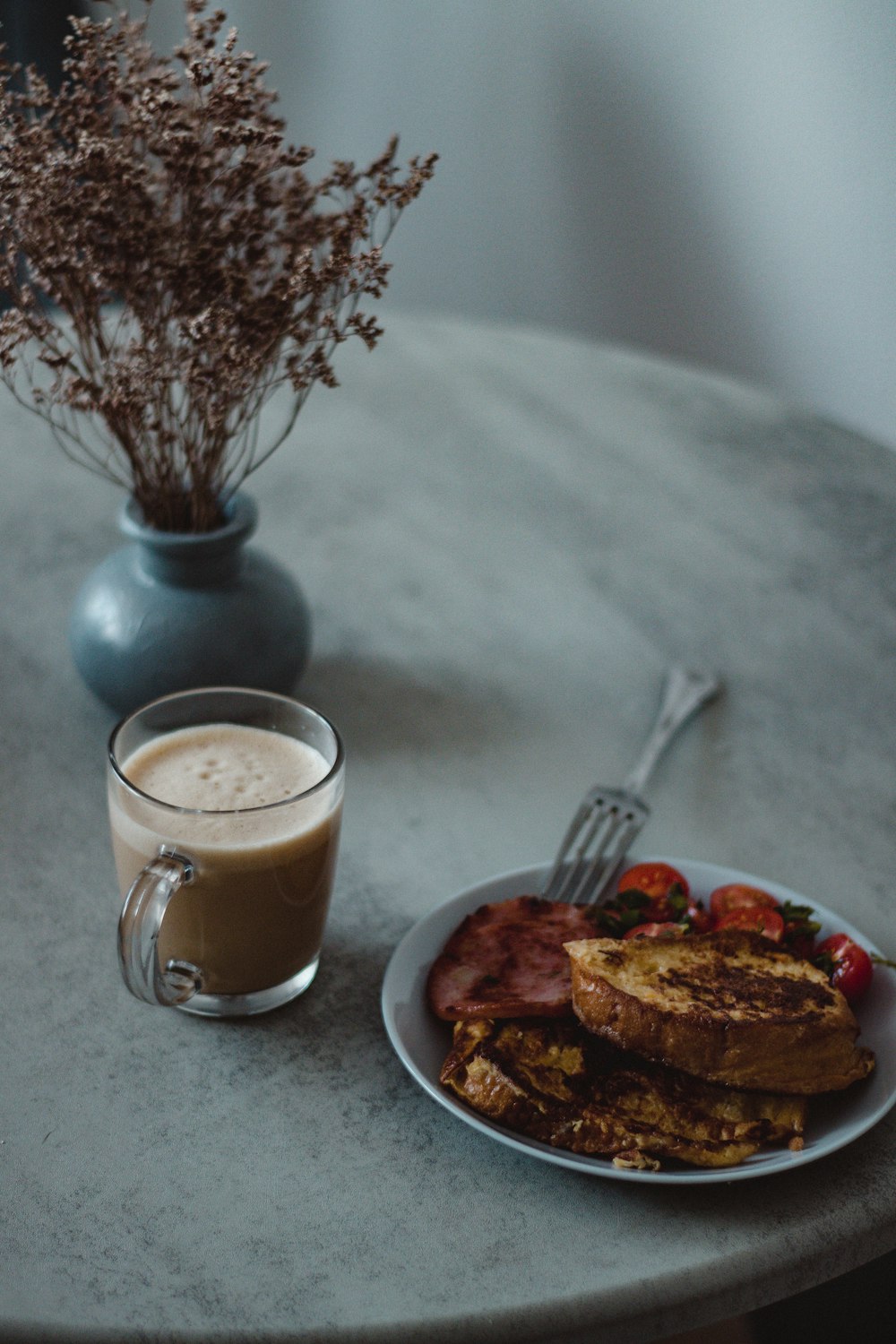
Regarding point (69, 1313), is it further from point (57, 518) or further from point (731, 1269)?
point (57, 518)

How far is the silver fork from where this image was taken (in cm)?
116

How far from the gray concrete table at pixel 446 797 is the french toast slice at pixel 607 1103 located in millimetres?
40

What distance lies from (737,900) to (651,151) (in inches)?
132

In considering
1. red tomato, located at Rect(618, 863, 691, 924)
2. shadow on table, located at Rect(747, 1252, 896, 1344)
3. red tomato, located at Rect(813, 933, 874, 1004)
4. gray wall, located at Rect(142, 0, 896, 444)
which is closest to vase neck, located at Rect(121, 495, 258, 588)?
red tomato, located at Rect(618, 863, 691, 924)

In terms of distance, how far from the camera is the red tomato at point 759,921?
106cm

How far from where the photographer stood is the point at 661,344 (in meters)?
4.16

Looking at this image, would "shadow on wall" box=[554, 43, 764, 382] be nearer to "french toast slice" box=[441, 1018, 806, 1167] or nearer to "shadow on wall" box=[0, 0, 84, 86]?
"shadow on wall" box=[0, 0, 84, 86]

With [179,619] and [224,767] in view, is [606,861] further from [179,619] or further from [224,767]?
[179,619]

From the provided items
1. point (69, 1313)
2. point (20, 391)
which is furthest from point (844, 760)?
point (20, 391)

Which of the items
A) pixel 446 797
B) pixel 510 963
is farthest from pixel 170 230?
pixel 510 963

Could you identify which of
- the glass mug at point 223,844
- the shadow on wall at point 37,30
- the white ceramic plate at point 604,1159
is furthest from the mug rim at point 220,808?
the shadow on wall at point 37,30

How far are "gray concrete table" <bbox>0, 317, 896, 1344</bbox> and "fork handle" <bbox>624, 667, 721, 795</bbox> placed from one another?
0.02m

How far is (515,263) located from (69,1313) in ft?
13.2

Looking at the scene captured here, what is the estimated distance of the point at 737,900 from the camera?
112 cm
